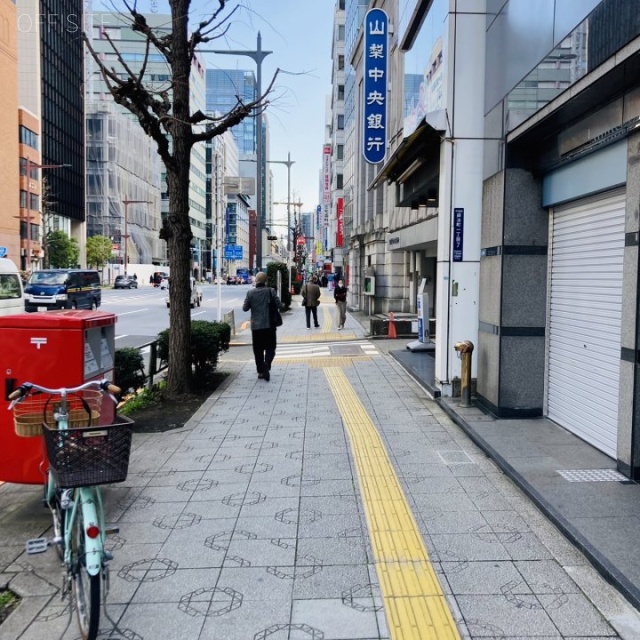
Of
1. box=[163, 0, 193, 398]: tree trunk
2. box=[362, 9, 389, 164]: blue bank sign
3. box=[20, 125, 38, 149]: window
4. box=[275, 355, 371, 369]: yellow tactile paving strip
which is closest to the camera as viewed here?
box=[163, 0, 193, 398]: tree trunk

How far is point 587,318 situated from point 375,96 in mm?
13545

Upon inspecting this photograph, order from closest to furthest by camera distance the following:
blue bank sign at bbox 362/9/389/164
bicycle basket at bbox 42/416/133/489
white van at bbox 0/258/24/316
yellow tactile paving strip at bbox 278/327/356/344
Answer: bicycle basket at bbox 42/416/133/489
yellow tactile paving strip at bbox 278/327/356/344
white van at bbox 0/258/24/316
blue bank sign at bbox 362/9/389/164

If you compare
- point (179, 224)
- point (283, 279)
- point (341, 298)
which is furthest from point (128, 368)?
point (283, 279)

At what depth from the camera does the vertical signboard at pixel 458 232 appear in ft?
28.3

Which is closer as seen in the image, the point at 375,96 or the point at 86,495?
the point at 86,495

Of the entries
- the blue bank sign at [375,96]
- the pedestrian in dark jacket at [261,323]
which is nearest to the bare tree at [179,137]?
the pedestrian in dark jacket at [261,323]

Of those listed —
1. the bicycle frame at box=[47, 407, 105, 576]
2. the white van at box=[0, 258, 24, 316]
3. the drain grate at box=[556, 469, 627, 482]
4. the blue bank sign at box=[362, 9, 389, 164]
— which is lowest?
the drain grate at box=[556, 469, 627, 482]

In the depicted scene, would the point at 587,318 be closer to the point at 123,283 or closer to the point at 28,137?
the point at 123,283

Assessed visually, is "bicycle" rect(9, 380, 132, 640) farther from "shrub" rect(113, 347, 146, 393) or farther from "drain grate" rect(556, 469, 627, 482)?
"shrub" rect(113, 347, 146, 393)

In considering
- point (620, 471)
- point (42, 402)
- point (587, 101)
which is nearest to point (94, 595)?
point (42, 402)

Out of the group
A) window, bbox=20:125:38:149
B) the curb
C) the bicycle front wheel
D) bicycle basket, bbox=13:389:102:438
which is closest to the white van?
bicycle basket, bbox=13:389:102:438

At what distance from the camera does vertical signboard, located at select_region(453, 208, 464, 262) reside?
8.63 meters

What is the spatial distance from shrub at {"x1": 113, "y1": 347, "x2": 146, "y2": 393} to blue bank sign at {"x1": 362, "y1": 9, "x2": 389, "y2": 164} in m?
11.9

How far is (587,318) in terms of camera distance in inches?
257
